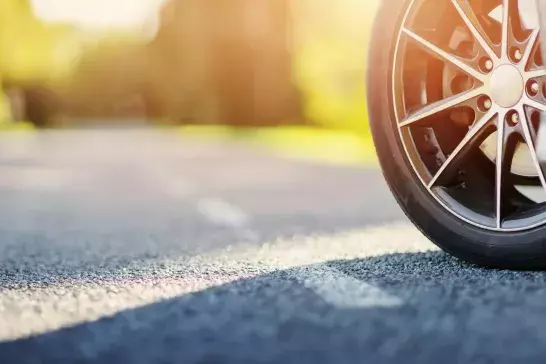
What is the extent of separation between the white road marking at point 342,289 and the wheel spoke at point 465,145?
547 mm

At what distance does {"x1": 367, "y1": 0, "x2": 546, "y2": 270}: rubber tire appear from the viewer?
3.11 metres

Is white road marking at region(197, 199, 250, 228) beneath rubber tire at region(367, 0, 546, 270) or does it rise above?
beneath

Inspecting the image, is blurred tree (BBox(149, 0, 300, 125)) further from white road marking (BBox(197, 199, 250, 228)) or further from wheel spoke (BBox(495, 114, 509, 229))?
wheel spoke (BBox(495, 114, 509, 229))

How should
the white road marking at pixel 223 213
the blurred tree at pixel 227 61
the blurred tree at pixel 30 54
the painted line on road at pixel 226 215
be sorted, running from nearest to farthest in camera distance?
the painted line on road at pixel 226 215, the white road marking at pixel 223 213, the blurred tree at pixel 227 61, the blurred tree at pixel 30 54

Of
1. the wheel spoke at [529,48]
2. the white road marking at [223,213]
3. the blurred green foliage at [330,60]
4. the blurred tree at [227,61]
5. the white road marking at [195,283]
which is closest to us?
the white road marking at [195,283]

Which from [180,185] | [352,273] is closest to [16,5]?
[180,185]

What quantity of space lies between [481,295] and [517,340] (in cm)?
49

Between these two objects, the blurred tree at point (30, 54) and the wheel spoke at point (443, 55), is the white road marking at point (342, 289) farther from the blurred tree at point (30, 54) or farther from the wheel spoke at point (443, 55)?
the blurred tree at point (30, 54)

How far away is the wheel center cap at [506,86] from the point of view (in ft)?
10.4

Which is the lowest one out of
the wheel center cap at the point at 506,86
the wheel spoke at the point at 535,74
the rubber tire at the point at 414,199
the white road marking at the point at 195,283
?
the white road marking at the point at 195,283

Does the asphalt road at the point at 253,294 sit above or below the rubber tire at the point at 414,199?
below

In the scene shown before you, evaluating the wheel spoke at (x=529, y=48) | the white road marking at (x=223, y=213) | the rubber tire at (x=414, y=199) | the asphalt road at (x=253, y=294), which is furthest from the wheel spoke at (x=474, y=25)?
the white road marking at (x=223, y=213)

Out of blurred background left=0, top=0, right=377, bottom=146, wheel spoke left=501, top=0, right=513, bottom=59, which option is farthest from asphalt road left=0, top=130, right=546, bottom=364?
blurred background left=0, top=0, right=377, bottom=146

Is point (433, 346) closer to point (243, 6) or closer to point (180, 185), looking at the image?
point (180, 185)
